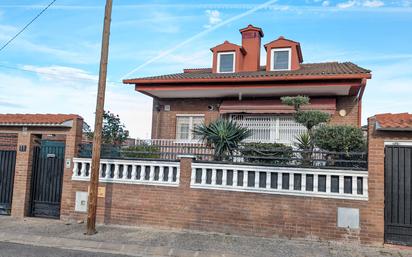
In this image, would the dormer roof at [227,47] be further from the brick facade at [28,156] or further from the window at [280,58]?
the brick facade at [28,156]

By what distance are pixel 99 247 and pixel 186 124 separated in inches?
338

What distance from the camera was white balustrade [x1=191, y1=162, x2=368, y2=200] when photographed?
24.6 feet

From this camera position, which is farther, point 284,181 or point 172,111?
point 172,111

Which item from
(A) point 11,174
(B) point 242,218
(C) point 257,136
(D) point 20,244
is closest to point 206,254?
(B) point 242,218

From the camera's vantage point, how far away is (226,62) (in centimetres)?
1605

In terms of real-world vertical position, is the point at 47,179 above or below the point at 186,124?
below

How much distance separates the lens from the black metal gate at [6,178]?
983 cm

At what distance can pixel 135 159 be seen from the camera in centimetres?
899

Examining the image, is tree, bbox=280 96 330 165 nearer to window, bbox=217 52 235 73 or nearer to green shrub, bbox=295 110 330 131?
green shrub, bbox=295 110 330 131

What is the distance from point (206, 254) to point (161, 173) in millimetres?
2676

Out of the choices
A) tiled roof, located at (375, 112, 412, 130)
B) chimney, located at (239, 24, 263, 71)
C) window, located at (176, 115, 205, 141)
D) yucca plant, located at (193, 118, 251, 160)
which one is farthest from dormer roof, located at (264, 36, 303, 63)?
tiled roof, located at (375, 112, 412, 130)

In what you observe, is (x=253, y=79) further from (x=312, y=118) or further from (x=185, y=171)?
(x=185, y=171)

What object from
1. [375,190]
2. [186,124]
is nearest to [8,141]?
[186,124]

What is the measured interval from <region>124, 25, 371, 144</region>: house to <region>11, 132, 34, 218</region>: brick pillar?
529 cm
